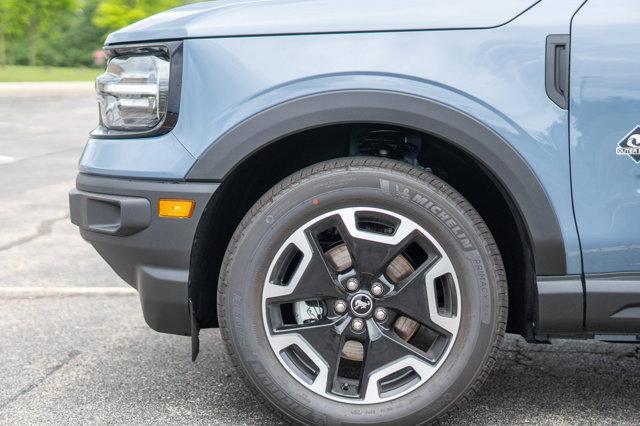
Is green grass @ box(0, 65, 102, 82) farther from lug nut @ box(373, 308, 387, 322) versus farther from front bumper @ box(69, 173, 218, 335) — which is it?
lug nut @ box(373, 308, 387, 322)

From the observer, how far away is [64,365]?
3.38 m

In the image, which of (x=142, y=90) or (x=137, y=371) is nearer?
(x=142, y=90)

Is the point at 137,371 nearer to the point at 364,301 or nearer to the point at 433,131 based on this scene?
the point at 364,301

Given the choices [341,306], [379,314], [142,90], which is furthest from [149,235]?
[379,314]

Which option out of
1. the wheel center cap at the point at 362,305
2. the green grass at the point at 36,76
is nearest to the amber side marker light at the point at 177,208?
the wheel center cap at the point at 362,305

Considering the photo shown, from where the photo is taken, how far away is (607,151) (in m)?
2.40

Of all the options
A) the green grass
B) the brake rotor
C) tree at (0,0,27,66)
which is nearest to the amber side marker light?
the brake rotor

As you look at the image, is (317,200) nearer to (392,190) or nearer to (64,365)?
(392,190)

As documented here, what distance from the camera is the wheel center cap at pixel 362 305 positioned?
255cm

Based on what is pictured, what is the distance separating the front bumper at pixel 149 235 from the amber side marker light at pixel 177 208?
1 cm

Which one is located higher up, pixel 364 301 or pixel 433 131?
pixel 433 131

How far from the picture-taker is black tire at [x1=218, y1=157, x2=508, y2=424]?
249cm

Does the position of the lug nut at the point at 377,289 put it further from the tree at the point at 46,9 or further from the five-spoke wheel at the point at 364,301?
the tree at the point at 46,9

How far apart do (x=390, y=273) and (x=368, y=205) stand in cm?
23
